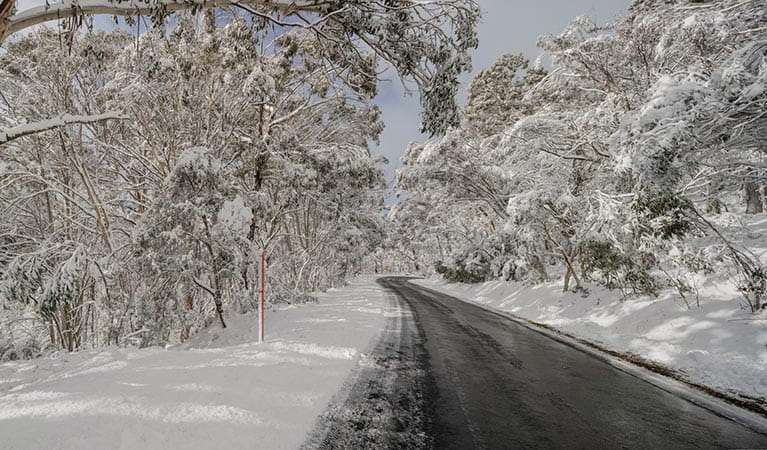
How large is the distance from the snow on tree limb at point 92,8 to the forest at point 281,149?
7 cm

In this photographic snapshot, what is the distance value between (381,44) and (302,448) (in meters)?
6.21

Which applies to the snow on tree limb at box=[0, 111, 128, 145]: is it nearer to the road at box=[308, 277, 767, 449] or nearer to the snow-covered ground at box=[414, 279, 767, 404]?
the road at box=[308, 277, 767, 449]

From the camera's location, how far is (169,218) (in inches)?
302

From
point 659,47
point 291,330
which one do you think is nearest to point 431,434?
point 291,330

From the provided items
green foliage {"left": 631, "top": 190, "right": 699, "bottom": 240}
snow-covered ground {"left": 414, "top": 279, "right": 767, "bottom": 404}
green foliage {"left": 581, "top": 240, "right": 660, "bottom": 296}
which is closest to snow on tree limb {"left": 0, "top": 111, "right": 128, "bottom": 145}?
snow-covered ground {"left": 414, "top": 279, "right": 767, "bottom": 404}

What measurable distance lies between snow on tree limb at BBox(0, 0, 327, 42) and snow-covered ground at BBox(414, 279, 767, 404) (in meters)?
7.94

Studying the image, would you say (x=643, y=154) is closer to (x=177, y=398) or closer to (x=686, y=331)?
(x=686, y=331)

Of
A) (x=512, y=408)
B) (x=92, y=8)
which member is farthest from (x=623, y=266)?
(x=92, y=8)

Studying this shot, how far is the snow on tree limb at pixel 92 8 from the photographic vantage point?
380cm

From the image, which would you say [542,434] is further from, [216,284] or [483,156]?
[483,156]

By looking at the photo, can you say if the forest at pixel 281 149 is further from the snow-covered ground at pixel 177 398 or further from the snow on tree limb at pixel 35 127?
the snow-covered ground at pixel 177 398

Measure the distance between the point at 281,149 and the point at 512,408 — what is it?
10.5 metres

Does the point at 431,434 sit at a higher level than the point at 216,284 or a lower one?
lower

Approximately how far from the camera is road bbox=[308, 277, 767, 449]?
10.2 feet
